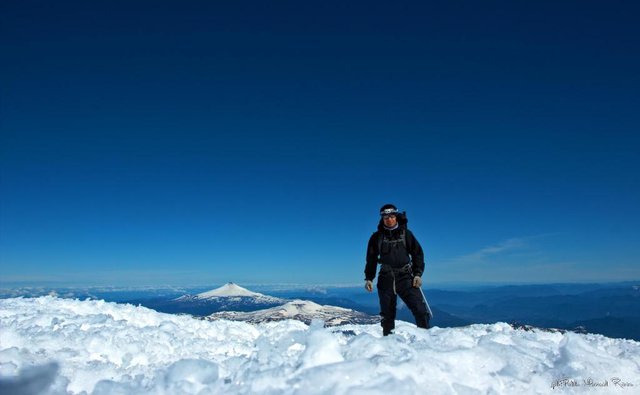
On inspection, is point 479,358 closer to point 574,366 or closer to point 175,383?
point 574,366

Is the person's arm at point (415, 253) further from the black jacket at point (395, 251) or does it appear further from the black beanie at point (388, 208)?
the black beanie at point (388, 208)

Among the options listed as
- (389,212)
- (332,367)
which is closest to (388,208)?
(389,212)

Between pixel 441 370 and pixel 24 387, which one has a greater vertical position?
pixel 441 370

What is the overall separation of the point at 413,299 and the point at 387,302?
2.39ft

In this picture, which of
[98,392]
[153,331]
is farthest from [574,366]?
[153,331]

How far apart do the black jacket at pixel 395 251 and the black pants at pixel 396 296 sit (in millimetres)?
338

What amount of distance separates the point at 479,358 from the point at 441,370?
32.9 inches

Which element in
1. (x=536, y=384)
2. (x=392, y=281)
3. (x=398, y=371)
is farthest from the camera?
(x=392, y=281)

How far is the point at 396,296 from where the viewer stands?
1059cm

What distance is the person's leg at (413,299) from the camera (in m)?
10.1

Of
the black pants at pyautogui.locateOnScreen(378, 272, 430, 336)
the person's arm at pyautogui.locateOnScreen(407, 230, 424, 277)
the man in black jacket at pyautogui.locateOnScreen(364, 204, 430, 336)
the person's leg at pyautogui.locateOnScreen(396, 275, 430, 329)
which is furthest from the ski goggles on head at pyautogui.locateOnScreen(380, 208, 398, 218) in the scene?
the person's leg at pyautogui.locateOnScreen(396, 275, 430, 329)

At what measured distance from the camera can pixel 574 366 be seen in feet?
19.6

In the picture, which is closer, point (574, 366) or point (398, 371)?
point (398, 371)

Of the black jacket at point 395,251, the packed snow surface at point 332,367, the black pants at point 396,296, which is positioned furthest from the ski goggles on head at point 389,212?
the packed snow surface at point 332,367
